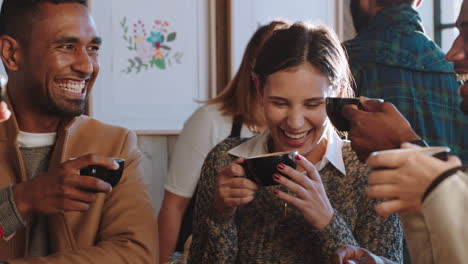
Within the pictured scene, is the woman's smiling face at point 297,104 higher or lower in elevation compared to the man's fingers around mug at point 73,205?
higher

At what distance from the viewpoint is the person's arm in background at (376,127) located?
1.45 meters

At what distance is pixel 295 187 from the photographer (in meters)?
1.59

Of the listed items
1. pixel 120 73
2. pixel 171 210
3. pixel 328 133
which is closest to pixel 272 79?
pixel 328 133

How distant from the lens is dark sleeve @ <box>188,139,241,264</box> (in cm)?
171

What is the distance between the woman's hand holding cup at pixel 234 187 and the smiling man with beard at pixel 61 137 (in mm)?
309

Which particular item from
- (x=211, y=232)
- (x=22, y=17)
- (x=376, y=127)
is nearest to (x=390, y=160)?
(x=376, y=127)

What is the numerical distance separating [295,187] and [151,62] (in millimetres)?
2036

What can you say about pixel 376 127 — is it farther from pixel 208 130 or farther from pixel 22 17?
pixel 208 130

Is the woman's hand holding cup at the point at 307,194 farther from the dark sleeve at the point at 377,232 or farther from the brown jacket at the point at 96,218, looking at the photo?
the brown jacket at the point at 96,218

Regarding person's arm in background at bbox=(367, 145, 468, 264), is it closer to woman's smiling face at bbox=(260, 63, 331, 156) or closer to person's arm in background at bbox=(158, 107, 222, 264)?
woman's smiling face at bbox=(260, 63, 331, 156)

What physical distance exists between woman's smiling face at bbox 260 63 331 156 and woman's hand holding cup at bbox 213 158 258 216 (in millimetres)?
245

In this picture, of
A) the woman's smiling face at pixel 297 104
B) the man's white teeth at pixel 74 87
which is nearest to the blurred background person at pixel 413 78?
the woman's smiling face at pixel 297 104

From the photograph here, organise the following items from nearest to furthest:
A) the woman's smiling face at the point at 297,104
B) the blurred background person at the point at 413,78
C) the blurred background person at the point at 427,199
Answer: the blurred background person at the point at 427,199, the woman's smiling face at the point at 297,104, the blurred background person at the point at 413,78

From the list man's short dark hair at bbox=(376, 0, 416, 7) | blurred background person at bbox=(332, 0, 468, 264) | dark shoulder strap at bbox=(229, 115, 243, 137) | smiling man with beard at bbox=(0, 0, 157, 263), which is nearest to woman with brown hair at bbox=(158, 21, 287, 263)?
dark shoulder strap at bbox=(229, 115, 243, 137)
